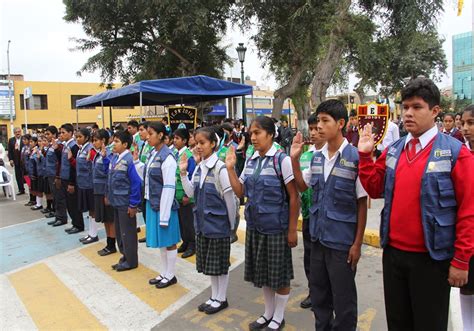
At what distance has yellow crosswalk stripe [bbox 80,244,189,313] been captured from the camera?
13.3ft

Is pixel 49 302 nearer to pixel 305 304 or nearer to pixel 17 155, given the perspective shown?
pixel 305 304

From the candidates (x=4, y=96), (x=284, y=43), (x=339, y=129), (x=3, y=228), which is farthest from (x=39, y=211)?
(x=4, y=96)

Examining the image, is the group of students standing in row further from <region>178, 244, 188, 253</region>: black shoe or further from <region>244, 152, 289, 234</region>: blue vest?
<region>178, 244, 188, 253</region>: black shoe

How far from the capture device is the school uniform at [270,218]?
3.19 meters

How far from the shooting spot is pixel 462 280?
212cm

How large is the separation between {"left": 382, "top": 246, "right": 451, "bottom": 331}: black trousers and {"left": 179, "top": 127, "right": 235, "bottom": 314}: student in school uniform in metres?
1.61

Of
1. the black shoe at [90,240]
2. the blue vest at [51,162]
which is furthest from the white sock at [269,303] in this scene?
the blue vest at [51,162]

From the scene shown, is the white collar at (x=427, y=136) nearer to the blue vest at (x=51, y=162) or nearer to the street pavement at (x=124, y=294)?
the street pavement at (x=124, y=294)

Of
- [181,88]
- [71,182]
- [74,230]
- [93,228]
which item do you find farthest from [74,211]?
[181,88]

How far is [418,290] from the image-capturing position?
226cm

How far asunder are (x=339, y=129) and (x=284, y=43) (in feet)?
40.7

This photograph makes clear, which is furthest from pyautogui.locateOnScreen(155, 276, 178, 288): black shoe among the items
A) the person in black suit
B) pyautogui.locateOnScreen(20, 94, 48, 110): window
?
pyautogui.locateOnScreen(20, 94, 48, 110): window

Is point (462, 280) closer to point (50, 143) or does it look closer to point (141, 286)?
point (141, 286)

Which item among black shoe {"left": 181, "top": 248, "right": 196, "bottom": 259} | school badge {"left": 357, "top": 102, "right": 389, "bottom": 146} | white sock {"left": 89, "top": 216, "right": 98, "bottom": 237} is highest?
school badge {"left": 357, "top": 102, "right": 389, "bottom": 146}
